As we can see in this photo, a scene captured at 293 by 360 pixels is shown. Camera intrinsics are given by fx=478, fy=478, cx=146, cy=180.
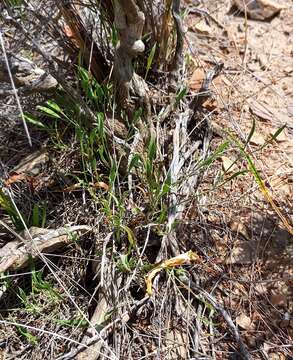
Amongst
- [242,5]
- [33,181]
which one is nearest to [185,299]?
[33,181]

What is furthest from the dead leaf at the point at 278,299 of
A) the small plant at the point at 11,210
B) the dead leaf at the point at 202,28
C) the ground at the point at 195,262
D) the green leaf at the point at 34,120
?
the dead leaf at the point at 202,28

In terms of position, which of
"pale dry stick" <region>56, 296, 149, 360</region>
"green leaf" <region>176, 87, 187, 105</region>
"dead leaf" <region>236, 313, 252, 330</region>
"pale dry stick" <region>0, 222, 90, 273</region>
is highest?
"green leaf" <region>176, 87, 187, 105</region>

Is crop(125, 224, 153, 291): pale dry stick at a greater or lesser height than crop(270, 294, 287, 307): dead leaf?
greater

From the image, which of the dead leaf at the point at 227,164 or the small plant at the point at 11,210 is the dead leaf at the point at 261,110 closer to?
the dead leaf at the point at 227,164

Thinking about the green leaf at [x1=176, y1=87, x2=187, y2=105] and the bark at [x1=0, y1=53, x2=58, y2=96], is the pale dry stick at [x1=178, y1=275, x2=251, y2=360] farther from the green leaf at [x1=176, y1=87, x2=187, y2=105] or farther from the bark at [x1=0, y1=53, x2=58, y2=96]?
the bark at [x1=0, y1=53, x2=58, y2=96]

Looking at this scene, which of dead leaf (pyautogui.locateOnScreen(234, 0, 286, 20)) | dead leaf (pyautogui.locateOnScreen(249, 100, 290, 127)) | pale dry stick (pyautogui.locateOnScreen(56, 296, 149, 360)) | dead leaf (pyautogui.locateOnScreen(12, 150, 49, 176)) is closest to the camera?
pale dry stick (pyautogui.locateOnScreen(56, 296, 149, 360))

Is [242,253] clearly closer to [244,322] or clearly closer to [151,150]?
[244,322]

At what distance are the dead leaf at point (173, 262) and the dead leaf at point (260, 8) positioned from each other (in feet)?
4.11

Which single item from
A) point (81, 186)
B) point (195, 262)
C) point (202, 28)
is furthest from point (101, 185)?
point (202, 28)

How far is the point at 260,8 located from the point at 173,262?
1337 millimetres

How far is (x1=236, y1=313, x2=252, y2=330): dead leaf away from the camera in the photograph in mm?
1452

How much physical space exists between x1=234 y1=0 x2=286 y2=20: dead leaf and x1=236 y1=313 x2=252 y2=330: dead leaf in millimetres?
1381

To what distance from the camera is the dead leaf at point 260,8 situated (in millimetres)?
2162

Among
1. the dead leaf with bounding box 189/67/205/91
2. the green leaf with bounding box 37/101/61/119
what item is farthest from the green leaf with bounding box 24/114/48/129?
the dead leaf with bounding box 189/67/205/91
